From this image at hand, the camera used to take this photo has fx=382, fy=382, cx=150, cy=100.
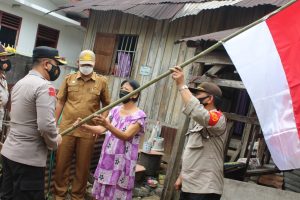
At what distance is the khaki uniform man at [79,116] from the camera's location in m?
4.85

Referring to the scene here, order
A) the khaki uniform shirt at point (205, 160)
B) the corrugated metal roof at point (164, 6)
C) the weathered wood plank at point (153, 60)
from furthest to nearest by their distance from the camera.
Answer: the weathered wood plank at point (153, 60), the corrugated metal roof at point (164, 6), the khaki uniform shirt at point (205, 160)

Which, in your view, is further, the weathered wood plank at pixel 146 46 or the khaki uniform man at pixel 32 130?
the weathered wood plank at pixel 146 46

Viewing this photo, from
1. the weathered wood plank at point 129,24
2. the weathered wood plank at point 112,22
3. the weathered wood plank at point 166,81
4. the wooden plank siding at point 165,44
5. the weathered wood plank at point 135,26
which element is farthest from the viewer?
the weathered wood plank at point 112,22

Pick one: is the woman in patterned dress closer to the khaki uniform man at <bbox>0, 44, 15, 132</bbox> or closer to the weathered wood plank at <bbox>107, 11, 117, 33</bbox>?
the khaki uniform man at <bbox>0, 44, 15, 132</bbox>

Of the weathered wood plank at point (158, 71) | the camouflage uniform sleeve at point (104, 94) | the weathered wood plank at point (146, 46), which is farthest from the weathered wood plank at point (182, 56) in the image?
the camouflage uniform sleeve at point (104, 94)

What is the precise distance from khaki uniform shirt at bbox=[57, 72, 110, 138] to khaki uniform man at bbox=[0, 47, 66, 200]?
1.46m

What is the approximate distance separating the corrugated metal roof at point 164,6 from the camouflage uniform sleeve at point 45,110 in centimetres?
420

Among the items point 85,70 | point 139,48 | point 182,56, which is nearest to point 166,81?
point 182,56

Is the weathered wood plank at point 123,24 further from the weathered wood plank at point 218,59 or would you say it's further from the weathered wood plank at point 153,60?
the weathered wood plank at point 218,59

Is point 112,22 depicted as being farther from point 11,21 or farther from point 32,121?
point 32,121

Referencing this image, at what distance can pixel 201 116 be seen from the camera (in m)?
3.11

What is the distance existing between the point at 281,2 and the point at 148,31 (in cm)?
456

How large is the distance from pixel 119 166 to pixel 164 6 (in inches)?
201

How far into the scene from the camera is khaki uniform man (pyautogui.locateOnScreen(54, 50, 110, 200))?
4852mm
